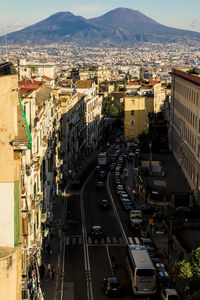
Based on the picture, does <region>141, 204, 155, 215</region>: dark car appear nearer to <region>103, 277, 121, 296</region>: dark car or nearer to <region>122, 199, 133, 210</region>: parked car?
<region>122, 199, 133, 210</region>: parked car

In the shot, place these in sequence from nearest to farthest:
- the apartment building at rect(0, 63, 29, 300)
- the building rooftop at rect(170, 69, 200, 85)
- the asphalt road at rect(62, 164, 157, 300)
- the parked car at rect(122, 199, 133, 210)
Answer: the apartment building at rect(0, 63, 29, 300) < the asphalt road at rect(62, 164, 157, 300) < the parked car at rect(122, 199, 133, 210) < the building rooftop at rect(170, 69, 200, 85)

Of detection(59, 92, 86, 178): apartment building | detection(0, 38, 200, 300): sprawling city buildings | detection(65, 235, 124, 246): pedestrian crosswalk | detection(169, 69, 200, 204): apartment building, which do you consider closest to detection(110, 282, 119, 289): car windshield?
detection(0, 38, 200, 300): sprawling city buildings

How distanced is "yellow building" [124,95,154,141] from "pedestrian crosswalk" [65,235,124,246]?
216 feet

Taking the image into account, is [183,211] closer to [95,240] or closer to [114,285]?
[95,240]

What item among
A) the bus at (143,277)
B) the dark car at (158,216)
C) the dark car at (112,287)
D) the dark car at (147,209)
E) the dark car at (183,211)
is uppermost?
the bus at (143,277)

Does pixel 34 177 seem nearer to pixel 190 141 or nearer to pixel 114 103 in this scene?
pixel 190 141

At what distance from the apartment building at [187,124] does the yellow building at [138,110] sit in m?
20.9

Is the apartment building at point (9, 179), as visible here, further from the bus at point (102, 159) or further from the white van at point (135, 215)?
the bus at point (102, 159)

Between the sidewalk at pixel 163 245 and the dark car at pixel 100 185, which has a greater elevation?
the sidewalk at pixel 163 245

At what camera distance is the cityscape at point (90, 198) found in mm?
11531

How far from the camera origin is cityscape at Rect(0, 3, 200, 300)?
11.5 metres

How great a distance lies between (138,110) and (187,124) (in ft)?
138

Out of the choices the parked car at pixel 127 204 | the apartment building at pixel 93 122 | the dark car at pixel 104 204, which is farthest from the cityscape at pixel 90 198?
the apartment building at pixel 93 122

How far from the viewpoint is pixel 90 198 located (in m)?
68.5
